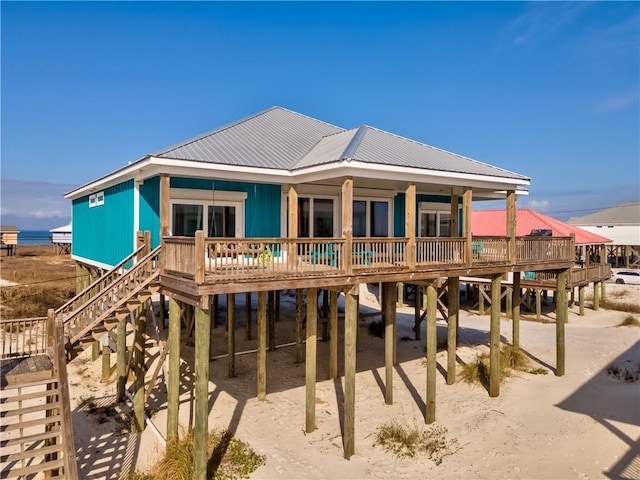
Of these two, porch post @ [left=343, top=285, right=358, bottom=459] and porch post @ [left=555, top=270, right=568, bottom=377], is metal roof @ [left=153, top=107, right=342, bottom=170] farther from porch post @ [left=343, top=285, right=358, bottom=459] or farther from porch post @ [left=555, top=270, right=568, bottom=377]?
porch post @ [left=555, top=270, right=568, bottom=377]

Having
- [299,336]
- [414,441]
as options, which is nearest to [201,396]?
[414,441]

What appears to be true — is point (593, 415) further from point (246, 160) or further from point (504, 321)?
point (504, 321)

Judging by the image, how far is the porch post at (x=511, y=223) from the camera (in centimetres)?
1545

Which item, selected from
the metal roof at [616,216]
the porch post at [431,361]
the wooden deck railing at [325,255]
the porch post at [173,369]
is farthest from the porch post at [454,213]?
the metal roof at [616,216]

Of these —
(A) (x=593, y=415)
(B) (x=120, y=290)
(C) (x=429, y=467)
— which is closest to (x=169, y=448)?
(B) (x=120, y=290)

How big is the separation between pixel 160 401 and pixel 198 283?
291 inches

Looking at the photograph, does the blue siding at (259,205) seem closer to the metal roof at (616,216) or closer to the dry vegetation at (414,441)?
the dry vegetation at (414,441)

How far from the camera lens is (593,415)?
1365 cm

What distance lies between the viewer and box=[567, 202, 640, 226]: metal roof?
58.0 m

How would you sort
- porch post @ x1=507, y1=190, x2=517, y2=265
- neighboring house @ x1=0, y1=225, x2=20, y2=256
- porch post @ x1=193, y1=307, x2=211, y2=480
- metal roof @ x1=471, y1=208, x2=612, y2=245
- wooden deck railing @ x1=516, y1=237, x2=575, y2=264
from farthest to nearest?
neighboring house @ x1=0, y1=225, x2=20, y2=256, metal roof @ x1=471, y1=208, x2=612, y2=245, wooden deck railing @ x1=516, y1=237, x2=575, y2=264, porch post @ x1=507, y1=190, x2=517, y2=265, porch post @ x1=193, y1=307, x2=211, y2=480

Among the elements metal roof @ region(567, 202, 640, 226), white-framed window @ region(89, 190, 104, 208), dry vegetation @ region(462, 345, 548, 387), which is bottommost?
dry vegetation @ region(462, 345, 548, 387)

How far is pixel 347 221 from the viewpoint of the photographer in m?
11.6

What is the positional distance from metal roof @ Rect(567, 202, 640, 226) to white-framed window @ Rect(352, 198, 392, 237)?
53.0m

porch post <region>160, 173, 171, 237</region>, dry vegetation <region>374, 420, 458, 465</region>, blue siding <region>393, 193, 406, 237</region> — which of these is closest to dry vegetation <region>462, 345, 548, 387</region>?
dry vegetation <region>374, 420, 458, 465</region>
